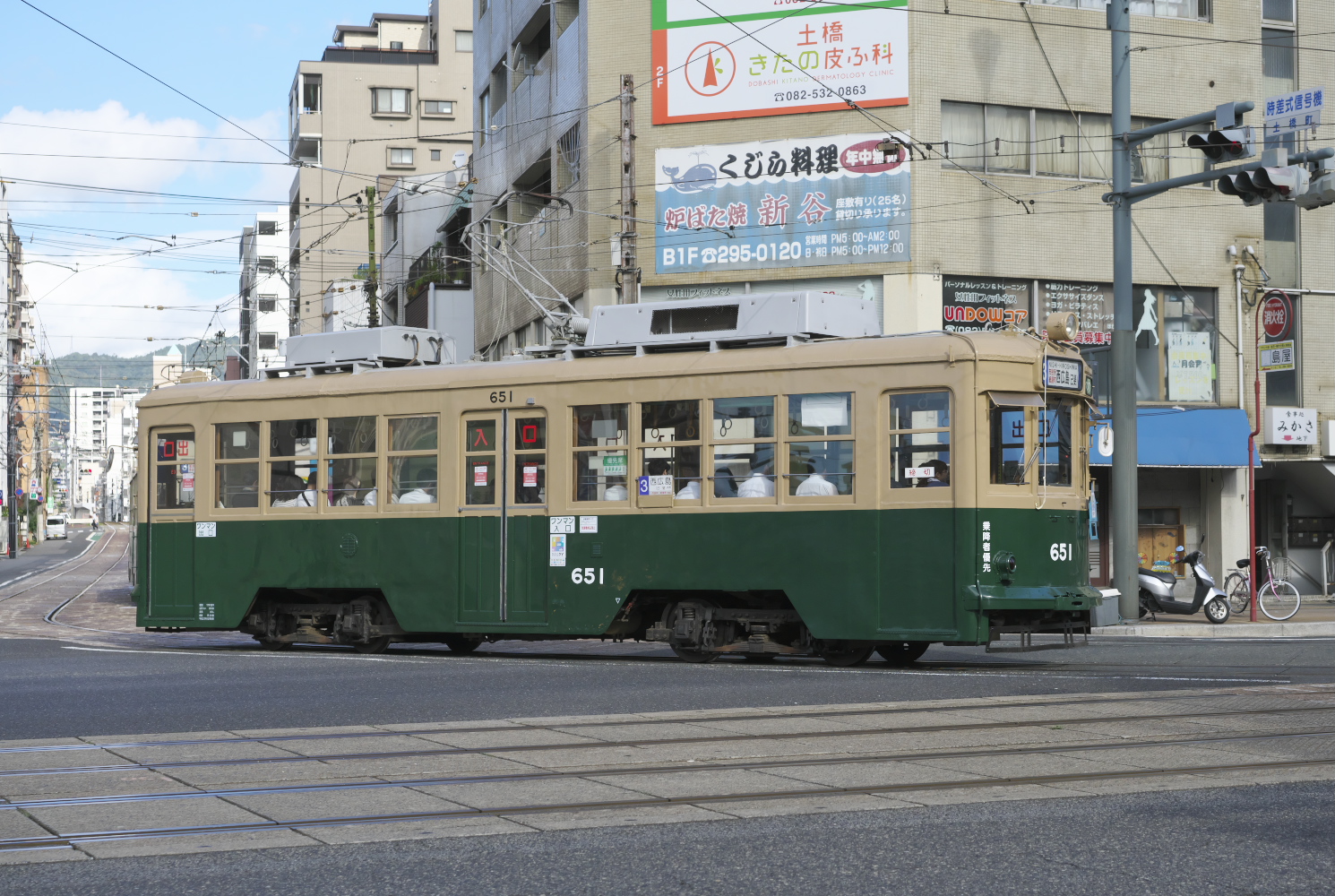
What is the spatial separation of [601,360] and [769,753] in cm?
663

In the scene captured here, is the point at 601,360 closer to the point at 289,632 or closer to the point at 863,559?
the point at 863,559

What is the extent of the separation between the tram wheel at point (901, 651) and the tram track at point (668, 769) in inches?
211

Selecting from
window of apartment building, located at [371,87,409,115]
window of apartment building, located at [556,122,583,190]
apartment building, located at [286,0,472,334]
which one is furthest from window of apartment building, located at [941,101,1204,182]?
window of apartment building, located at [371,87,409,115]

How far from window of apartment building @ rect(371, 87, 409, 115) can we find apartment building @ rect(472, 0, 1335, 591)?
44.9 m

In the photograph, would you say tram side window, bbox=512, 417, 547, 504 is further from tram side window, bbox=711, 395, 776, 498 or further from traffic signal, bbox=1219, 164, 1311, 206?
traffic signal, bbox=1219, 164, 1311, 206

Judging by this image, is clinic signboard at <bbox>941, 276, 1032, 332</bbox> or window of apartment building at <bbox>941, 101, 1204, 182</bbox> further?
window of apartment building at <bbox>941, 101, 1204, 182</bbox>

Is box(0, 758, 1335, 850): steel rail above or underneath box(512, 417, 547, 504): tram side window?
underneath

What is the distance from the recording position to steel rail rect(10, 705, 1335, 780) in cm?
761

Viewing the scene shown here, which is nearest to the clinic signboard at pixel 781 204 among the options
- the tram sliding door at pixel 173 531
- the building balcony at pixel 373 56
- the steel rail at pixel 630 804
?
the tram sliding door at pixel 173 531

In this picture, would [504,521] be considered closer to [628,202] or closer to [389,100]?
[628,202]

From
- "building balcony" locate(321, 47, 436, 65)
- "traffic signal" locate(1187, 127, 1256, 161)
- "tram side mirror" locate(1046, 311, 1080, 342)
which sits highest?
"building balcony" locate(321, 47, 436, 65)

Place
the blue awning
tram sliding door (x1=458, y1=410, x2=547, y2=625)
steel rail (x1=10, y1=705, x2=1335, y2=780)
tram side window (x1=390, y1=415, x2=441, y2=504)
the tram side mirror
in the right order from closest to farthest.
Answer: steel rail (x1=10, y1=705, x2=1335, y2=780)
the tram side mirror
tram sliding door (x1=458, y1=410, x2=547, y2=625)
tram side window (x1=390, y1=415, x2=441, y2=504)
the blue awning

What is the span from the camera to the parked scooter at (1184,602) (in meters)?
20.4

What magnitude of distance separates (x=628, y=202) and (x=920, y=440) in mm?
11302
